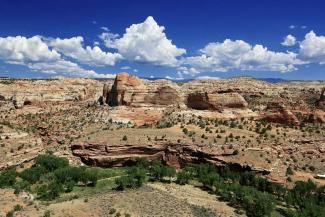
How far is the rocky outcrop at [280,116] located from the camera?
57.6 meters

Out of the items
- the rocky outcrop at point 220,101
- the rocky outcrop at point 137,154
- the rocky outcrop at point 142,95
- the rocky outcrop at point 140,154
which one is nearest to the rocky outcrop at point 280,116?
the rocky outcrop at point 220,101

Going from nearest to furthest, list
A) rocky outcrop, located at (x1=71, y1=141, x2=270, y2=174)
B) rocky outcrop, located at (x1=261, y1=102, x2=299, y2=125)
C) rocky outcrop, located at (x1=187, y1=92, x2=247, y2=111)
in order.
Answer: rocky outcrop, located at (x1=71, y1=141, x2=270, y2=174), rocky outcrop, located at (x1=261, y1=102, x2=299, y2=125), rocky outcrop, located at (x1=187, y1=92, x2=247, y2=111)

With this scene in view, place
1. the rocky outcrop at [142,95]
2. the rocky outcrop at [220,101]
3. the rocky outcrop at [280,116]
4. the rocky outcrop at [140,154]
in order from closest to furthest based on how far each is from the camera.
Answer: the rocky outcrop at [140,154], the rocky outcrop at [280,116], the rocky outcrop at [220,101], the rocky outcrop at [142,95]

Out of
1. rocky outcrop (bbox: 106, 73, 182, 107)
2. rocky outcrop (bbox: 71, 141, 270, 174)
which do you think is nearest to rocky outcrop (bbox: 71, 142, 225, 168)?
rocky outcrop (bbox: 71, 141, 270, 174)

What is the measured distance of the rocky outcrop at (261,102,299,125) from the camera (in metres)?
57.6

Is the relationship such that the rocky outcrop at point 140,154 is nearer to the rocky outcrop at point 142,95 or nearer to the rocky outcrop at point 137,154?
the rocky outcrop at point 137,154

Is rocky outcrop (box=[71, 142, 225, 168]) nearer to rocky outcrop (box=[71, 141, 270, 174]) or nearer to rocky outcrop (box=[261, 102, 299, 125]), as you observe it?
rocky outcrop (box=[71, 141, 270, 174])

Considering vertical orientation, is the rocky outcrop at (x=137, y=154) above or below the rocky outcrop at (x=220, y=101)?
below

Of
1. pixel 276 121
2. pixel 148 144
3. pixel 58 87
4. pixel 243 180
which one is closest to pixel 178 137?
pixel 148 144

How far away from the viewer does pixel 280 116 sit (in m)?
58.5

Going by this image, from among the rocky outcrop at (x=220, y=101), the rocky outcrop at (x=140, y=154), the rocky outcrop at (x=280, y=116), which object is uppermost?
the rocky outcrop at (x=220, y=101)

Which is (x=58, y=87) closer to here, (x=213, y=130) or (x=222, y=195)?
(x=213, y=130)

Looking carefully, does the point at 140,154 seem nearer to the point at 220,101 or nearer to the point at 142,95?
the point at 142,95

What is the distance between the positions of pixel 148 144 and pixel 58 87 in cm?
6388
